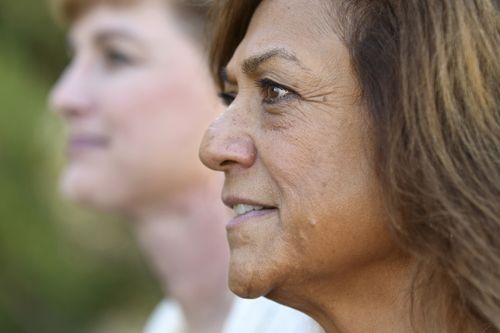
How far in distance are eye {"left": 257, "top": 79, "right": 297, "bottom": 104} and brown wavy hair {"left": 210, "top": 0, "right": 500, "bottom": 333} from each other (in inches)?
7.2

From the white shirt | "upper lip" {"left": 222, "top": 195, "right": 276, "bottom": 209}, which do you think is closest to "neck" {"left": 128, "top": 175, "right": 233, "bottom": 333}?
the white shirt

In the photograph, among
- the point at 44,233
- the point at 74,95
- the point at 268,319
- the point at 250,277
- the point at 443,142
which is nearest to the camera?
the point at 443,142

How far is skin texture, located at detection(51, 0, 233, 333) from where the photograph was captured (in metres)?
5.17

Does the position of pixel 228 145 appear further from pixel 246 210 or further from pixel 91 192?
pixel 91 192

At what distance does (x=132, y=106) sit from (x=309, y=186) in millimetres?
2653

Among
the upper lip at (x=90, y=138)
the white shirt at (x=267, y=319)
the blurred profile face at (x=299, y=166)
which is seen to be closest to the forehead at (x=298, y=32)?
the blurred profile face at (x=299, y=166)

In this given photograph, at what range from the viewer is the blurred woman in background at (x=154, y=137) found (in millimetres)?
5172

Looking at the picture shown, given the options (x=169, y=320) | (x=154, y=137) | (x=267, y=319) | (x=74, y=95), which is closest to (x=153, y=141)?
(x=154, y=137)

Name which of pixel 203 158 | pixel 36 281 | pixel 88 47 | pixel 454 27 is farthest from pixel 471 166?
pixel 36 281

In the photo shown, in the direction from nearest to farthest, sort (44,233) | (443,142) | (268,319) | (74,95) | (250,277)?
(443,142) → (250,277) → (268,319) → (74,95) → (44,233)

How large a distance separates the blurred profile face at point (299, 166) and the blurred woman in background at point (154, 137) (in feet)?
7.30

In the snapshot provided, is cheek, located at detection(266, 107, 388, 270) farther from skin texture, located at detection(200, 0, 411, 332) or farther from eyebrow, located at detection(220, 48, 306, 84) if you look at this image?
eyebrow, located at detection(220, 48, 306, 84)

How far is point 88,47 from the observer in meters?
5.50

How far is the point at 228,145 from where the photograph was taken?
9.29 feet
